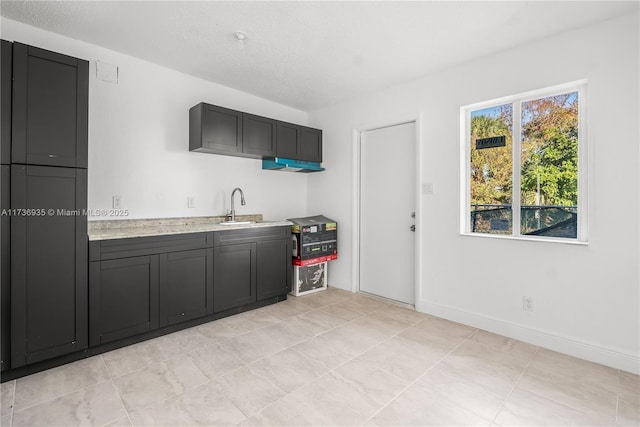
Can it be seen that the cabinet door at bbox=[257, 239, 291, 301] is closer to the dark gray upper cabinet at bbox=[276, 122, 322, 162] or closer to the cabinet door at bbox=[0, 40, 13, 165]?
the dark gray upper cabinet at bbox=[276, 122, 322, 162]

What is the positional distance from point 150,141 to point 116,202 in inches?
28.2

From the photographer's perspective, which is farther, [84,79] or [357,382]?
[84,79]

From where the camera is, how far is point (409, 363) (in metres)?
2.37

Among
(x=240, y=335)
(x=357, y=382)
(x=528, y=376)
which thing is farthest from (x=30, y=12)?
(x=528, y=376)

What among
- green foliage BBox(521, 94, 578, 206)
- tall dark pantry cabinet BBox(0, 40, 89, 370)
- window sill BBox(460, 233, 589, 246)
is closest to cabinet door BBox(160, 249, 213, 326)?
tall dark pantry cabinet BBox(0, 40, 89, 370)

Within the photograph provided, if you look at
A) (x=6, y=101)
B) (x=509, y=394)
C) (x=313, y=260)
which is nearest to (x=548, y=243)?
(x=509, y=394)

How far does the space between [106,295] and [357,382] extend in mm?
2049

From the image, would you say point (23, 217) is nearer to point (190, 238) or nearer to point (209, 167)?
point (190, 238)

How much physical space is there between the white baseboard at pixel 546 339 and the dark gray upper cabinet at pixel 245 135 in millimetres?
2536

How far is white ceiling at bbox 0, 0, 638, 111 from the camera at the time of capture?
7.45ft

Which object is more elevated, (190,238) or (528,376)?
(190,238)

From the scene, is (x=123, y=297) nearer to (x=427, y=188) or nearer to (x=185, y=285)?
(x=185, y=285)

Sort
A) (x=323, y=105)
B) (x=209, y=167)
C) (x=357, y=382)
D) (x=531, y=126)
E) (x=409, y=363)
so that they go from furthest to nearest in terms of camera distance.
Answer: (x=323, y=105), (x=209, y=167), (x=531, y=126), (x=409, y=363), (x=357, y=382)

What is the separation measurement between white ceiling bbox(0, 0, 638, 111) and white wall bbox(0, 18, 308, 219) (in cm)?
13
